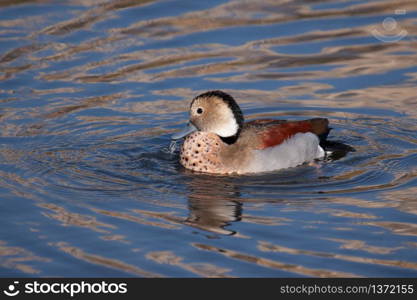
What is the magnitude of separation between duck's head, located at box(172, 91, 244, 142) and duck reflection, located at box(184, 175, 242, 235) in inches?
25.9

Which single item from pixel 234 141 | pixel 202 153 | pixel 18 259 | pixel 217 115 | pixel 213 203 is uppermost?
pixel 217 115

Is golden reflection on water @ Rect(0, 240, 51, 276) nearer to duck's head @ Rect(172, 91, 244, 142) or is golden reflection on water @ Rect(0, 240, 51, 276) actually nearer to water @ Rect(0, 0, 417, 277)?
water @ Rect(0, 0, 417, 277)

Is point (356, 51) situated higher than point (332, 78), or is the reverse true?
point (356, 51)

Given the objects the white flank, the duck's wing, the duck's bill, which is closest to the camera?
the white flank

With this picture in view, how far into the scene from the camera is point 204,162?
10.7m

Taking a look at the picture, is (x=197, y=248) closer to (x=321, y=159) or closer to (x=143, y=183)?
(x=143, y=183)

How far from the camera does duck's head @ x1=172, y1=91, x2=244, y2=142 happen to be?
423 inches

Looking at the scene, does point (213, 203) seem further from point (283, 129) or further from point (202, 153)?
point (283, 129)

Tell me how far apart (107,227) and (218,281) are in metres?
1.54

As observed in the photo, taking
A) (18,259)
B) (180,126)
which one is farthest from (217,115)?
(18,259)

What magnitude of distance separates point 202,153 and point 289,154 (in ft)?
3.27

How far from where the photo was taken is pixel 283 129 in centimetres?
1093

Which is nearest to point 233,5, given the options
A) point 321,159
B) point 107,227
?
point 321,159

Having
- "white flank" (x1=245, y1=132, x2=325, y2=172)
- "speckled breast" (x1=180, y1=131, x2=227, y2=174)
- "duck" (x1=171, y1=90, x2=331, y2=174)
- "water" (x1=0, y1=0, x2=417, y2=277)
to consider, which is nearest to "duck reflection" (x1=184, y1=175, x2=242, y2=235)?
"water" (x1=0, y1=0, x2=417, y2=277)
